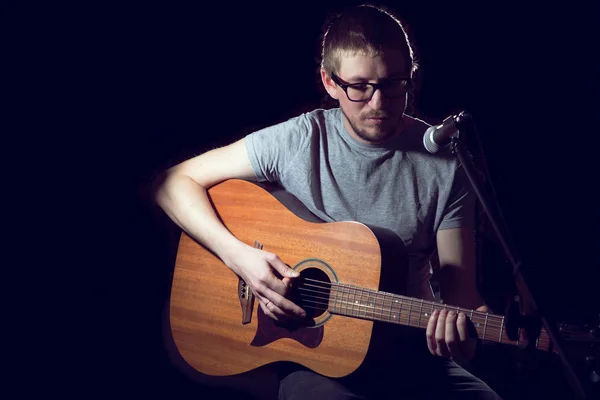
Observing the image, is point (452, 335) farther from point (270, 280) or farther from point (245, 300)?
point (245, 300)

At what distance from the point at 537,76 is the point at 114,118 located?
6.37ft

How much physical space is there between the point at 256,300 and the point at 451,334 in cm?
75

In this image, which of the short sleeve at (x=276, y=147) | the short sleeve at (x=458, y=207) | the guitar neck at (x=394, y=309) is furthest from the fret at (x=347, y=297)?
the short sleeve at (x=276, y=147)

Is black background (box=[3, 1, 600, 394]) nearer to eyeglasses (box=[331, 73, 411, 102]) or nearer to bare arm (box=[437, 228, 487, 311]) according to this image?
bare arm (box=[437, 228, 487, 311])

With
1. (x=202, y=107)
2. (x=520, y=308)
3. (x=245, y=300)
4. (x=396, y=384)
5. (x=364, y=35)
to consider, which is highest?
(x=364, y=35)

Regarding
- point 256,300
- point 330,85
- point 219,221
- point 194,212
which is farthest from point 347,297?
point 330,85

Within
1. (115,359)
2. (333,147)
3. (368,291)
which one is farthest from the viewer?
(115,359)

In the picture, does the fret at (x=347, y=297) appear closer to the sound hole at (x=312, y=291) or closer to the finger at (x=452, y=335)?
the sound hole at (x=312, y=291)

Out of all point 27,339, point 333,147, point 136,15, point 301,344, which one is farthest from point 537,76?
point 27,339

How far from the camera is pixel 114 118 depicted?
7.93ft

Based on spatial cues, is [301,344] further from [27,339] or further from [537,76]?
[537,76]

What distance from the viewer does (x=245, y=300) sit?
2.02 m

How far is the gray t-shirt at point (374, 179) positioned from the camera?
203 centimetres

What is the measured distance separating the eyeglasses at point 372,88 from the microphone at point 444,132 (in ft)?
1.80
